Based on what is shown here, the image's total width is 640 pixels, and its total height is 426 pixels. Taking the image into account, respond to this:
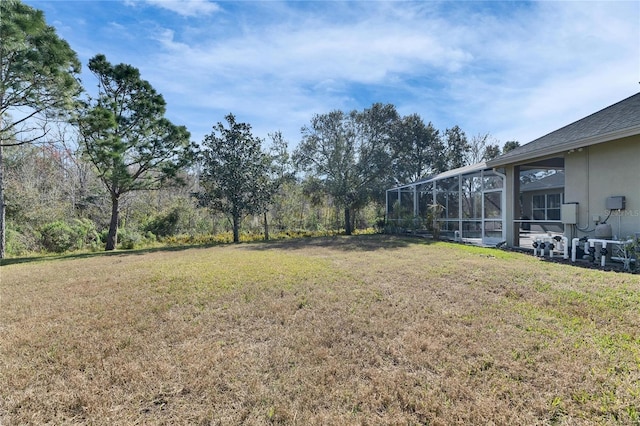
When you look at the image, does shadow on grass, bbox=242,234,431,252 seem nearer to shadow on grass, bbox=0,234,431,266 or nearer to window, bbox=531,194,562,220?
shadow on grass, bbox=0,234,431,266

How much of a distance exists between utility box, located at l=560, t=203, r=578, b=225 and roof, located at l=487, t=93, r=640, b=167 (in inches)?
60.2

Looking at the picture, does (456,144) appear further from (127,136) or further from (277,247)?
(127,136)

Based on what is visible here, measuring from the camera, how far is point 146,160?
42.8 ft

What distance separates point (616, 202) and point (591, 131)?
6.30 ft

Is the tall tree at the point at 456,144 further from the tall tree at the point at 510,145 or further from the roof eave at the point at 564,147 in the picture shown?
the roof eave at the point at 564,147

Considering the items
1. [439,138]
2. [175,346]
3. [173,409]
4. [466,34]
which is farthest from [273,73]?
[439,138]

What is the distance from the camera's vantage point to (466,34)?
7.88m

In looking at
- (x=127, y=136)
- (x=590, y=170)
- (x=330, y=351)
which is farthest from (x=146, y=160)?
(x=590, y=170)

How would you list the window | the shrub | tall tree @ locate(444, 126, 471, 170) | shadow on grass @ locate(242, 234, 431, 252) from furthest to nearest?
tall tree @ locate(444, 126, 471, 170)
the window
the shrub
shadow on grass @ locate(242, 234, 431, 252)

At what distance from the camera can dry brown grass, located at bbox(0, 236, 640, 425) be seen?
2.19m

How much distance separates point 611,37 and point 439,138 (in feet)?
44.3

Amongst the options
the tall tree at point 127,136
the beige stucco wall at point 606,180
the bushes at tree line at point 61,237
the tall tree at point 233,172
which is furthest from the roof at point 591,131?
the bushes at tree line at point 61,237

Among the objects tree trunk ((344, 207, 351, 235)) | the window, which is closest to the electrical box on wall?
the window

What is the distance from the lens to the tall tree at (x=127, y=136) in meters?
11.1
